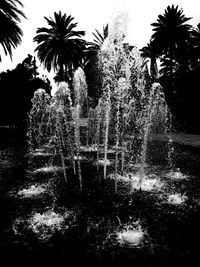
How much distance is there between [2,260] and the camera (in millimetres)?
4984

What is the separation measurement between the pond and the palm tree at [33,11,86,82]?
86.0ft

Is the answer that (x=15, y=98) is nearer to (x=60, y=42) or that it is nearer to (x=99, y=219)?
(x=60, y=42)

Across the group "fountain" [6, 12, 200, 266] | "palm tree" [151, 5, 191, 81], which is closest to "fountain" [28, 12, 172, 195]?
"fountain" [6, 12, 200, 266]

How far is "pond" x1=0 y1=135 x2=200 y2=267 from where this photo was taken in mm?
5152

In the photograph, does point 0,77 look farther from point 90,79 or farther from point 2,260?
point 2,260

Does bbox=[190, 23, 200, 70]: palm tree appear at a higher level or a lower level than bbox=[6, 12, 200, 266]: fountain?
higher

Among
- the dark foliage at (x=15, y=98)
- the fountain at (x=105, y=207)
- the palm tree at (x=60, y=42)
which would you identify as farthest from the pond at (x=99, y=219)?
the palm tree at (x=60, y=42)

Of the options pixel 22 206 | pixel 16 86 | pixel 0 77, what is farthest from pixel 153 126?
pixel 22 206

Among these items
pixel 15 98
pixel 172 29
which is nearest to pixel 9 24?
pixel 15 98

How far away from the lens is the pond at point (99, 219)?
203 inches

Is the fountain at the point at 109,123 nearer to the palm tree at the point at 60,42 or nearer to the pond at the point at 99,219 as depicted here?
the pond at the point at 99,219

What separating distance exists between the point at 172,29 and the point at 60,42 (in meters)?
14.7

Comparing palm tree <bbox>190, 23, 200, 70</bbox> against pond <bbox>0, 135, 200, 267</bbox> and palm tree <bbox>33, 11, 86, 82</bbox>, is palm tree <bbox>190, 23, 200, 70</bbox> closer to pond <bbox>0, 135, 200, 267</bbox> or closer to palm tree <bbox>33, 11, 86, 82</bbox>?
palm tree <bbox>33, 11, 86, 82</bbox>

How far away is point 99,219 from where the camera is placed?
21.7 feet
